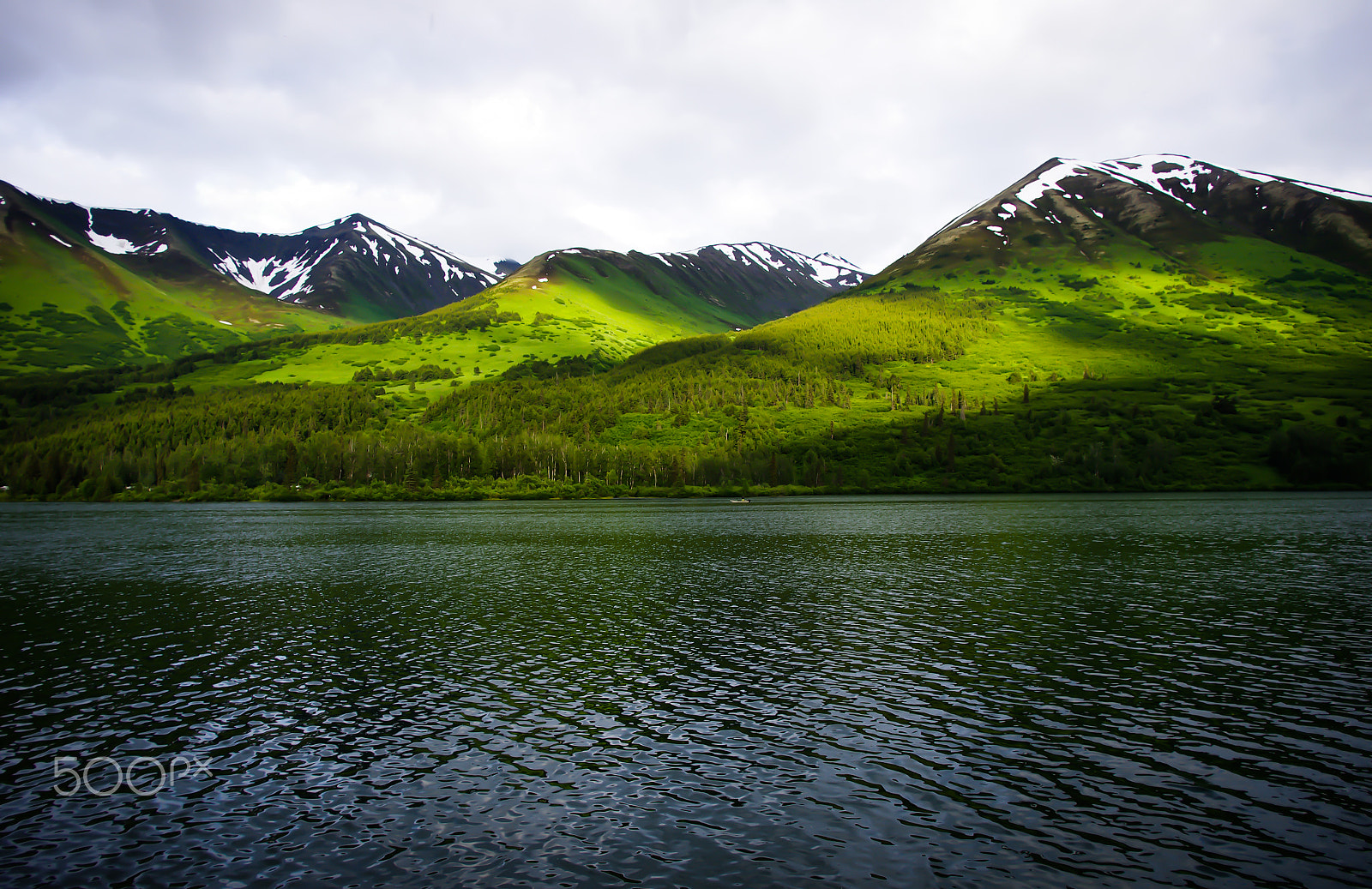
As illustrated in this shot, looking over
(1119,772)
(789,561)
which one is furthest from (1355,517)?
(1119,772)

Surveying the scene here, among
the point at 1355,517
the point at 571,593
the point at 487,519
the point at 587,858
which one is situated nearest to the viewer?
the point at 587,858

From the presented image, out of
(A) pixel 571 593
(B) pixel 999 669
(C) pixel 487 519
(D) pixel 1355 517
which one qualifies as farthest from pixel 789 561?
(D) pixel 1355 517

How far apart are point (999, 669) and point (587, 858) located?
70.4 feet

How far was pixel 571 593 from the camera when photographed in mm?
53094

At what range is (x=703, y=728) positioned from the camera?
2439 cm

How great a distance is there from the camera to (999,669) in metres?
30.7

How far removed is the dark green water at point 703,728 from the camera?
15758mm

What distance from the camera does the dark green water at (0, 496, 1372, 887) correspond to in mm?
15758

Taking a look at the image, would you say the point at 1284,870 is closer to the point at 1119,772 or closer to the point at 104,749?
the point at 1119,772

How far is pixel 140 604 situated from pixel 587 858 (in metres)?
48.5

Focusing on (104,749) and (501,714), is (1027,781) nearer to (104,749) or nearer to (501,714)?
(501,714)

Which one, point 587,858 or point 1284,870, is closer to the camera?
point 1284,870

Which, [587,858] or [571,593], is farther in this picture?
[571,593]

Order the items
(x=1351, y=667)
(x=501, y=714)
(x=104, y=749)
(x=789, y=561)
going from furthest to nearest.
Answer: (x=789, y=561)
(x=1351, y=667)
(x=501, y=714)
(x=104, y=749)
